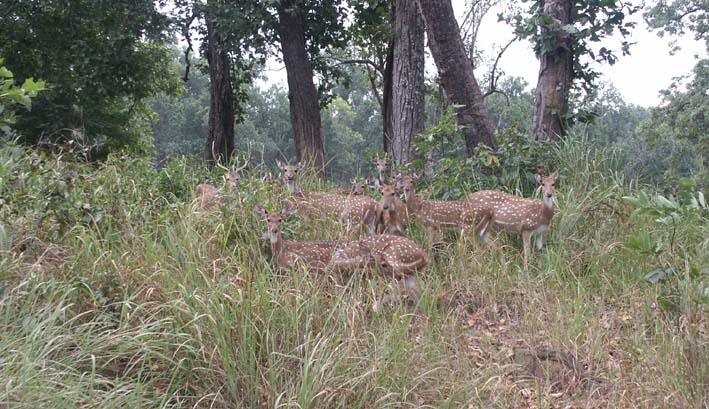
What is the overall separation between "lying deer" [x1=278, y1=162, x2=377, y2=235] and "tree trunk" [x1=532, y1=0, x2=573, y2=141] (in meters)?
3.25

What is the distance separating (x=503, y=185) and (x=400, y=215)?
167cm

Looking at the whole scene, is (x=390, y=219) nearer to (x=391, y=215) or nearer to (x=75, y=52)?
(x=391, y=215)

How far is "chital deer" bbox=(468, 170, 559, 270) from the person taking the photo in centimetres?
838

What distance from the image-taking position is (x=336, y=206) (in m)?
8.80

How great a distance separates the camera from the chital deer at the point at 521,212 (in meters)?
8.38

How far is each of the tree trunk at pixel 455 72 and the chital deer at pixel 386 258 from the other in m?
3.32

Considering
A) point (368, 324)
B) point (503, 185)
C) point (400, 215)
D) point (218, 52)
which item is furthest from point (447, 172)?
point (218, 52)

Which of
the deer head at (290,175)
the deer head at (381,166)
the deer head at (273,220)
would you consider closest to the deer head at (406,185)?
the deer head at (381,166)

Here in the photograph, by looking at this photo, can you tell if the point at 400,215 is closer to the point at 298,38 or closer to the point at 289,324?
the point at 289,324

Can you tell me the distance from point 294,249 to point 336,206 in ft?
5.01

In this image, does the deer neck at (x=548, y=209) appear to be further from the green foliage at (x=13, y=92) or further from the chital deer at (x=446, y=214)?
the green foliage at (x=13, y=92)

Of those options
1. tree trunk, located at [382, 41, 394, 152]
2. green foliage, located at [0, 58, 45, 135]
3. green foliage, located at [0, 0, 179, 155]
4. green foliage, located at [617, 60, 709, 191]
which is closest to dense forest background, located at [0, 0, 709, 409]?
green foliage, located at [0, 58, 45, 135]

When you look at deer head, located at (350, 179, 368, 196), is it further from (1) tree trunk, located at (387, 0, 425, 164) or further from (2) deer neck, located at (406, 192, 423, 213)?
(1) tree trunk, located at (387, 0, 425, 164)

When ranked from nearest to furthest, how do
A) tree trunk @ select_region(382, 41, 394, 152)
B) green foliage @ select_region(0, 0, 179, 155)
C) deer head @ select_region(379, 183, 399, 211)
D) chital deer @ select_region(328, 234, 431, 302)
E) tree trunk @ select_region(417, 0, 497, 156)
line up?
chital deer @ select_region(328, 234, 431, 302) → deer head @ select_region(379, 183, 399, 211) → tree trunk @ select_region(417, 0, 497, 156) → green foliage @ select_region(0, 0, 179, 155) → tree trunk @ select_region(382, 41, 394, 152)
